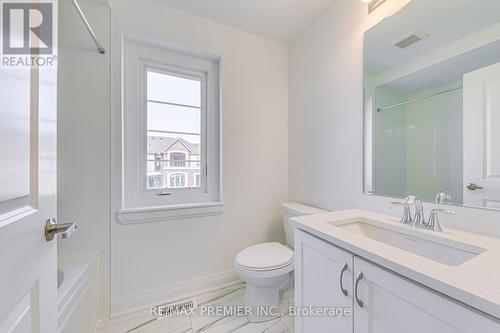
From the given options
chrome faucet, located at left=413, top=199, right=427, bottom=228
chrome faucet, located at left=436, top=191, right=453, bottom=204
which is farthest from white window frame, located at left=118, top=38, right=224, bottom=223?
chrome faucet, located at left=436, top=191, right=453, bottom=204

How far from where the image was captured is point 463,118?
91cm

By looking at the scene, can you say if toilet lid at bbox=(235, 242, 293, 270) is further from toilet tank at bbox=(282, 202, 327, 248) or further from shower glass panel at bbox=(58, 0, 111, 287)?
shower glass panel at bbox=(58, 0, 111, 287)

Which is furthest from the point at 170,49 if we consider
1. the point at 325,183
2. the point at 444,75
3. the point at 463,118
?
the point at 463,118

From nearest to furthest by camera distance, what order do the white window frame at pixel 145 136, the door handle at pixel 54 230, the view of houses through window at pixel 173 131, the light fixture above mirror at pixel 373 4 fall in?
the door handle at pixel 54 230, the light fixture above mirror at pixel 373 4, the white window frame at pixel 145 136, the view of houses through window at pixel 173 131

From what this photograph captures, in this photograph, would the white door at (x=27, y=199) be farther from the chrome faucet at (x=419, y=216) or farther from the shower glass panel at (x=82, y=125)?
the chrome faucet at (x=419, y=216)

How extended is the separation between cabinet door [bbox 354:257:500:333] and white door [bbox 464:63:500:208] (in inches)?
25.3

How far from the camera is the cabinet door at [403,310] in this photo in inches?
18.0

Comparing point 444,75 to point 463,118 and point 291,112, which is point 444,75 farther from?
point 291,112

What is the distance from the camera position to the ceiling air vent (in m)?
1.08

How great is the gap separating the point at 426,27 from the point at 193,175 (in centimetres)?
177

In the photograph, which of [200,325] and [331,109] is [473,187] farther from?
[200,325]

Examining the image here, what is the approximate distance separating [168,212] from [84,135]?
75cm

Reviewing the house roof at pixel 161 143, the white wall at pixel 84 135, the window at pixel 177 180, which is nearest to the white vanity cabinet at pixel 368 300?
the window at pixel 177 180

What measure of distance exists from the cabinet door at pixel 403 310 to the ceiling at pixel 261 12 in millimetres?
1775
